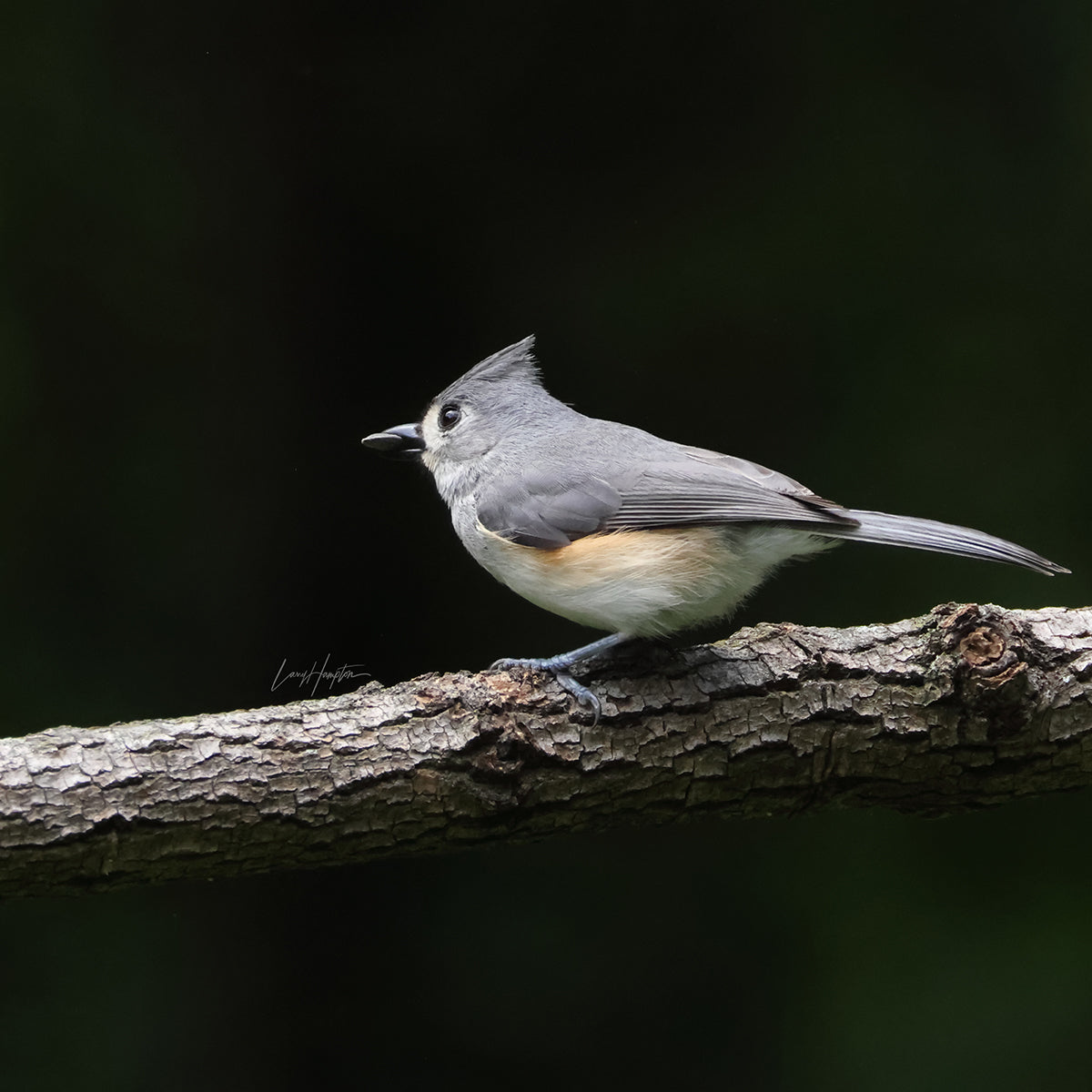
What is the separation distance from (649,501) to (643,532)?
72mm

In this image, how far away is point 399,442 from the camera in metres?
3.07

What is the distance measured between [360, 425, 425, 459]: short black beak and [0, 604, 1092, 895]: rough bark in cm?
83

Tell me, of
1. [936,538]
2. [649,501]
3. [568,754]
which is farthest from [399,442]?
[936,538]

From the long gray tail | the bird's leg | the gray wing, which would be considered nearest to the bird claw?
the bird's leg

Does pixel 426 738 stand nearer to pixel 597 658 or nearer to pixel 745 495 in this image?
pixel 597 658

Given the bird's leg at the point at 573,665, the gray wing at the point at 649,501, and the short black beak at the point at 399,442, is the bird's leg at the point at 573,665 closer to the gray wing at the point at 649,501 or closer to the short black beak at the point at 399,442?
the gray wing at the point at 649,501

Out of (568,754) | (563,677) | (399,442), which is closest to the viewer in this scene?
(568,754)

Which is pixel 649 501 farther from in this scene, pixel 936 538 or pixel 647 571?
pixel 936 538

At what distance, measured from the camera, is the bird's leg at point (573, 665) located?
241 cm

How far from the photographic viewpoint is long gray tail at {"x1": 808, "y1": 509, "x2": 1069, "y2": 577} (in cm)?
232

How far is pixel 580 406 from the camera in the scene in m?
3.84

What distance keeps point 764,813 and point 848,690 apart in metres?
0.32

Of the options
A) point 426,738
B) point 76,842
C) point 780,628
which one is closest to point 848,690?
point 780,628

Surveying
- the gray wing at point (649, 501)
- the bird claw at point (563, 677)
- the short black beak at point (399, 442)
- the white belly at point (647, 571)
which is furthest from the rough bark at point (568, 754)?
the short black beak at point (399, 442)
